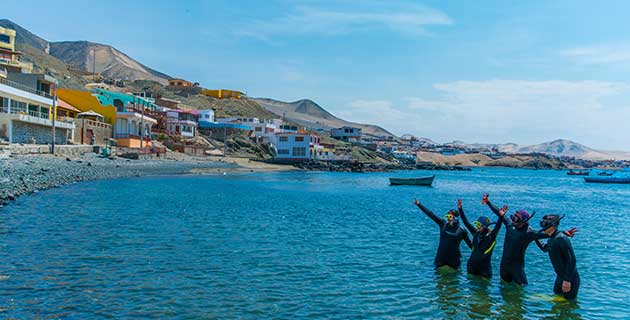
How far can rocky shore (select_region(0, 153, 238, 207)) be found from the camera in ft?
91.4

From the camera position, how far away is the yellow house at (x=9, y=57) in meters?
70.8

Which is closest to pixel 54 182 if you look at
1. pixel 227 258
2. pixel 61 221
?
pixel 61 221

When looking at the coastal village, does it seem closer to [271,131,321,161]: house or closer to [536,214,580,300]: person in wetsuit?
[271,131,321,161]: house

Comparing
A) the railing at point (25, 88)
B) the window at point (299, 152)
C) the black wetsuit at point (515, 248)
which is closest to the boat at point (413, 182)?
the window at point (299, 152)

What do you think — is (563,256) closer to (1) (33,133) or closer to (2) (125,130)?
(1) (33,133)

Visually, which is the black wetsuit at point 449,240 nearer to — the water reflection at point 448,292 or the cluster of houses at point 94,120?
the water reflection at point 448,292

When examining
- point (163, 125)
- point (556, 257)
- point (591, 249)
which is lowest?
point (591, 249)

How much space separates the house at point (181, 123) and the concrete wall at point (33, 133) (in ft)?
101

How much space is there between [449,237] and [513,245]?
1834mm

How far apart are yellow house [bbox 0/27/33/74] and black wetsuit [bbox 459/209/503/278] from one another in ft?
245

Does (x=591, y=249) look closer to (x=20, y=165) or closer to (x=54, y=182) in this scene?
(x=54, y=182)

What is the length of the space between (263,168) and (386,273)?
63.8 m

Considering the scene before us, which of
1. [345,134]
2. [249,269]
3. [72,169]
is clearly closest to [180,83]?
[345,134]

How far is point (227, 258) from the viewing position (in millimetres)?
15156
